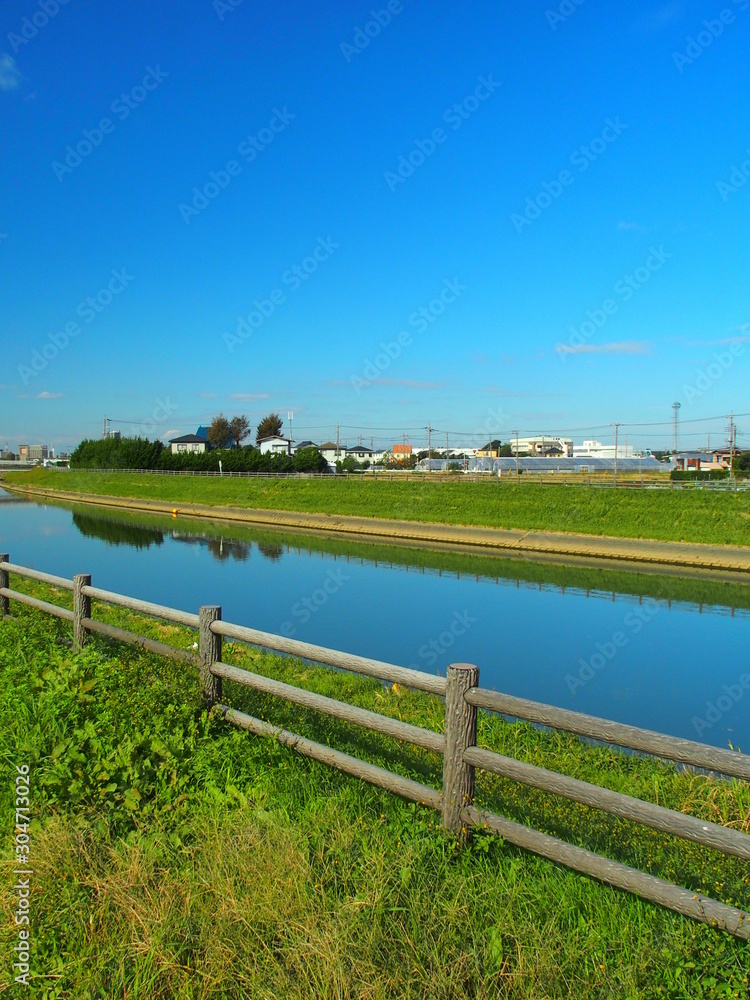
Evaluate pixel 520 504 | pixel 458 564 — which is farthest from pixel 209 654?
pixel 520 504

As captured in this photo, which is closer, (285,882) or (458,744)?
(285,882)

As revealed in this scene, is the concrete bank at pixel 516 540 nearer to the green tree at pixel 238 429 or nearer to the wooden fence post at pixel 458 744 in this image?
the wooden fence post at pixel 458 744

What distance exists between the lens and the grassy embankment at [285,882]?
2863 mm

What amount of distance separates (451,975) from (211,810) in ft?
5.49

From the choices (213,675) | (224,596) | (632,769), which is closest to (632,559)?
(224,596)

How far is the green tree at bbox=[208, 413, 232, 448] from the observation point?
113 meters

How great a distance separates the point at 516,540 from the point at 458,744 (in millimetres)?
29553

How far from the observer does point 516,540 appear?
3278 cm

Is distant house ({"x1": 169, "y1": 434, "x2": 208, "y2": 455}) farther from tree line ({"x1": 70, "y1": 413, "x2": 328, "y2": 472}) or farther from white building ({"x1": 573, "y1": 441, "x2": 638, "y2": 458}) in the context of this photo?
white building ({"x1": 573, "y1": 441, "x2": 638, "y2": 458})

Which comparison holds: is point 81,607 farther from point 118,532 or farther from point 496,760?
point 118,532

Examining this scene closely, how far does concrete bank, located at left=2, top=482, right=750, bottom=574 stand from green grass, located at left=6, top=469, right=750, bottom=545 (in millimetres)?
762

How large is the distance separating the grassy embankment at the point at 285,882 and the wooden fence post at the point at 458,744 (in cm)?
14

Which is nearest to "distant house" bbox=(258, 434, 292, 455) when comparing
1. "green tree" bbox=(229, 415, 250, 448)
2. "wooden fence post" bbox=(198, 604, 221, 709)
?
"green tree" bbox=(229, 415, 250, 448)

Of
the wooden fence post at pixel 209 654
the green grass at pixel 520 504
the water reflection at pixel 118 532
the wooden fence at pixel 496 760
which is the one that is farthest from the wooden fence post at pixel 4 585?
the green grass at pixel 520 504
